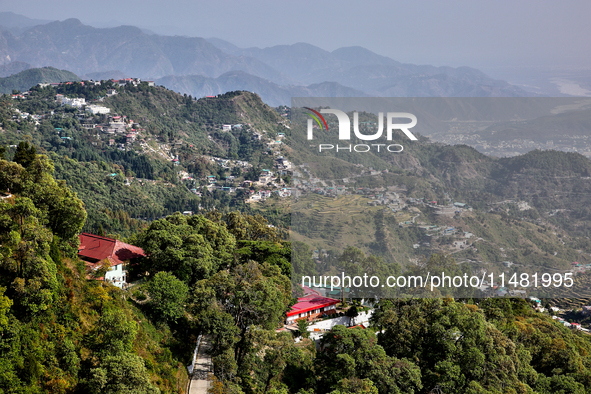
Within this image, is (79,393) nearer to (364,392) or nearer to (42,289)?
(42,289)

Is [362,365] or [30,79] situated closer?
[362,365]

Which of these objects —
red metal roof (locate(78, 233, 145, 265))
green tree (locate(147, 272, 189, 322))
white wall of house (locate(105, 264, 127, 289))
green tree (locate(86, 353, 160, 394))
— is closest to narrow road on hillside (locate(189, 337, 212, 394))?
green tree (locate(147, 272, 189, 322))

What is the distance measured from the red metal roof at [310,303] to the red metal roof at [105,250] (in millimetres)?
5086

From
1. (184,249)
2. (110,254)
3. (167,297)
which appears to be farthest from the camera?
(184,249)

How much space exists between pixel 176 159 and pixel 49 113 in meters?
22.0

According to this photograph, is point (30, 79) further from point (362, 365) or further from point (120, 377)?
point (362, 365)

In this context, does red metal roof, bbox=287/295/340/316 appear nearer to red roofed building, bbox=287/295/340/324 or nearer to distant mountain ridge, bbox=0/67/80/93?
red roofed building, bbox=287/295/340/324

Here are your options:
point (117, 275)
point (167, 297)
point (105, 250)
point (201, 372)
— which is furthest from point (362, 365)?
point (105, 250)

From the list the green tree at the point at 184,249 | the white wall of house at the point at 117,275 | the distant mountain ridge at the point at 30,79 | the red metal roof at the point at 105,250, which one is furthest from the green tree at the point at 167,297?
the distant mountain ridge at the point at 30,79

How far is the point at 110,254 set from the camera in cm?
1364

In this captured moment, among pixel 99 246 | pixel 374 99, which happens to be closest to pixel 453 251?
pixel 374 99

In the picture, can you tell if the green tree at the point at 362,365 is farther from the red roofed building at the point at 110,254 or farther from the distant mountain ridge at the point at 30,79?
the distant mountain ridge at the point at 30,79

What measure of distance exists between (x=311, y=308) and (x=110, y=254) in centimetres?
623

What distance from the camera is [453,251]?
973 cm
